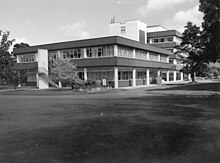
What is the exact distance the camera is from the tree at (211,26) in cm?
2708

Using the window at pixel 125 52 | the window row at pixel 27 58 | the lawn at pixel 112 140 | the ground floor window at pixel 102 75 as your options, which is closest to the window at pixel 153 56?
the window at pixel 125 52

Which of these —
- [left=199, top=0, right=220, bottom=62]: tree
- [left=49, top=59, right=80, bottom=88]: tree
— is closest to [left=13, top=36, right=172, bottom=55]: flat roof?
[left=49, top=59, right=80, bottom=88]: tree

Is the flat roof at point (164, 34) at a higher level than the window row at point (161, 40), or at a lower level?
higher

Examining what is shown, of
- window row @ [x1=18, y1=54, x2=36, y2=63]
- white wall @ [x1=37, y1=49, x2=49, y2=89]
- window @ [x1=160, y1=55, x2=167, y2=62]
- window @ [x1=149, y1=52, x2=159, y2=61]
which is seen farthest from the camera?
window @ [x1=160, y1=55, x2=167, y2=62]

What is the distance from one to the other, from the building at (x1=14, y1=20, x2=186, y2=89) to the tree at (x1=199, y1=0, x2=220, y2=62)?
39.9 feet

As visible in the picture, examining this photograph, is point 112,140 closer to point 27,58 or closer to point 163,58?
point 27,58

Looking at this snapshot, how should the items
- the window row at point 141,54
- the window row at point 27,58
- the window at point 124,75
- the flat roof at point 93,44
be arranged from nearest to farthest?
the flat roof at point 93,44
the window at point 124,75
the window row at point 141,54
the window row at point 27,58

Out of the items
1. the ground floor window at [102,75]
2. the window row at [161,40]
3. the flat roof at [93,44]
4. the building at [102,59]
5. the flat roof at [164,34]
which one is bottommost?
the ground floor window at [102,75]

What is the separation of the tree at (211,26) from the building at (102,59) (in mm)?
12177

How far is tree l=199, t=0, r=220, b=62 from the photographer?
27.1m

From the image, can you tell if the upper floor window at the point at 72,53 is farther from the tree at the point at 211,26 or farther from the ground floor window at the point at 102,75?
the tree at the point at 211,26

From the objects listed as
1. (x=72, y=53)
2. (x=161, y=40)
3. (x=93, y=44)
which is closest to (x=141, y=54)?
(x=93, y=44)

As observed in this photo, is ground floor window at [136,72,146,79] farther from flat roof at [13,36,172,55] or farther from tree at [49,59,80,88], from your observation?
tree at [49,59,80,88]

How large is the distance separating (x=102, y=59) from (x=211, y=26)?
52.0 ft
